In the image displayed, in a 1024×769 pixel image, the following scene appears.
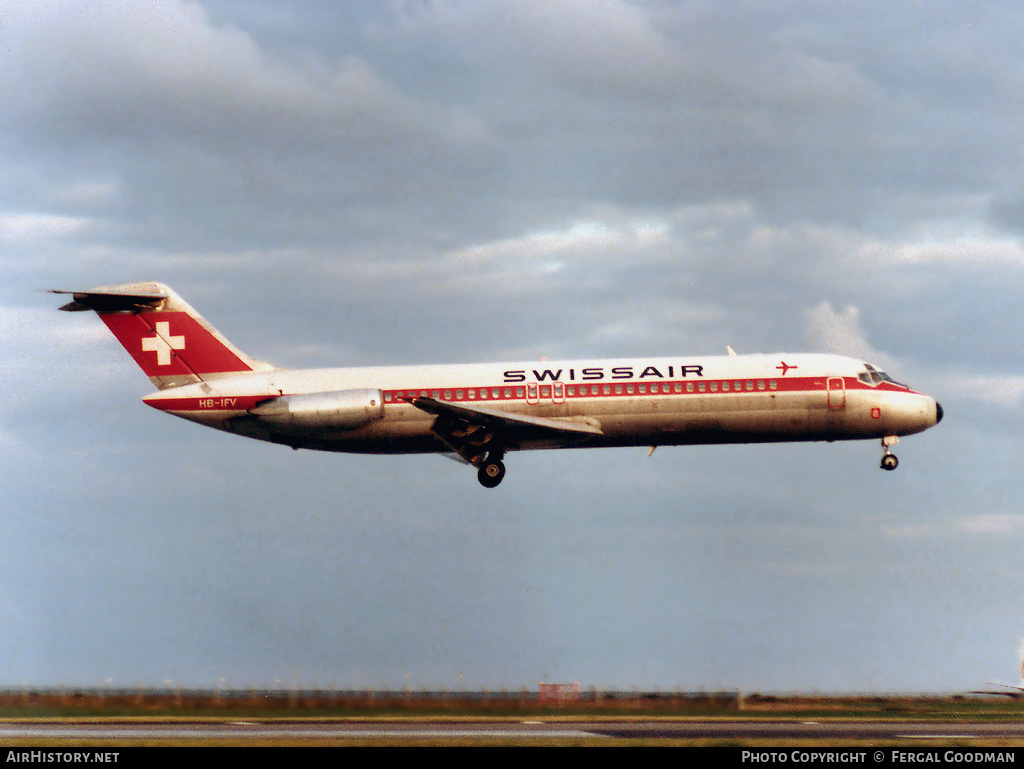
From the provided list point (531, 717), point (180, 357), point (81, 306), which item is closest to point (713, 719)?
point (531, 717)

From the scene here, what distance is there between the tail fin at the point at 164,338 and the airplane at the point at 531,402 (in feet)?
0.28

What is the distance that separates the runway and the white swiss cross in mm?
16431

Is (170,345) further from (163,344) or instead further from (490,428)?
(490,428)

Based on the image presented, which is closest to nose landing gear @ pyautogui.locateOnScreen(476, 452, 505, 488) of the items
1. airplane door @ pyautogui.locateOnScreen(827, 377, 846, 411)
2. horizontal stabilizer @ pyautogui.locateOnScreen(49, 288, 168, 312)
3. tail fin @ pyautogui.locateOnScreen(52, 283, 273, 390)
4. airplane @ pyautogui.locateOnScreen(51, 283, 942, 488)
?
airplane @ pyautogui.locateOnScreen(51, 283, 942, 488)

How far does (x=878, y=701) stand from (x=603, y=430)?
68.3 ft

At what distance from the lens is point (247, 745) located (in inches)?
1114

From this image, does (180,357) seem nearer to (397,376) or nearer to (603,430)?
(397,376)

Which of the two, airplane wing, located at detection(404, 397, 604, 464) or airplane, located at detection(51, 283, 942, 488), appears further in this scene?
airplane, located at detection(51, 283, 942, 488)

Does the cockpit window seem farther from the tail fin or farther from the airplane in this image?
the tail fin

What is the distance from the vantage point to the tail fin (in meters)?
47.6

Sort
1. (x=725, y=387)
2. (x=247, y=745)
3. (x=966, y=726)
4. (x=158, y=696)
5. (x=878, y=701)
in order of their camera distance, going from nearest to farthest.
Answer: (x=247, y=745)
(x=966, y=726)
(x=158, y=696)
(x=725, y=387)
(x=878, y=701)

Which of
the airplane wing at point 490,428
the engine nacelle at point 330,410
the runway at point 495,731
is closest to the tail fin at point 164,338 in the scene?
the engine nacelle at point 330,410

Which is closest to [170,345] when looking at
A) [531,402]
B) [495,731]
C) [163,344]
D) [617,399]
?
[163,344]
